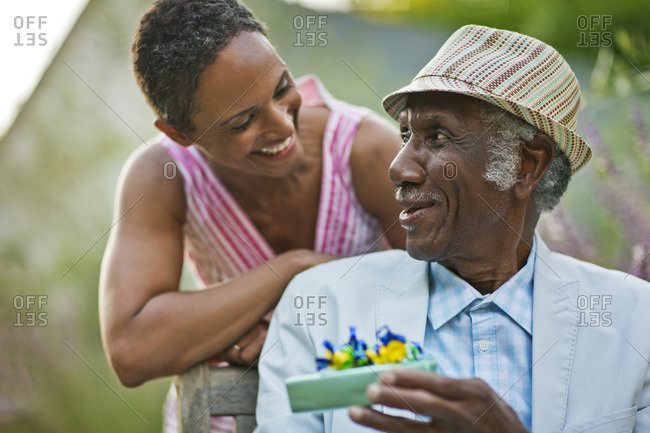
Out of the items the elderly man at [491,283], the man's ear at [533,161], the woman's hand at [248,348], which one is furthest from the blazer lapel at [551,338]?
the woman's hand at [248,348]

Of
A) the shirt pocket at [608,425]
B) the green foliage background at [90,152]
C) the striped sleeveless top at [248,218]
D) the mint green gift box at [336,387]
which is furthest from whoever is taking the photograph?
the green foliage background at [90,152]

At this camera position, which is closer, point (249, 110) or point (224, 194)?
point (249, 110)

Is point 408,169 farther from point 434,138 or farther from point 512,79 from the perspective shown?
point 512,79

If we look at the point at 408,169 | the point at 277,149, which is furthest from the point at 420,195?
the point at 277,149

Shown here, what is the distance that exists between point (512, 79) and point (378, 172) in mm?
493

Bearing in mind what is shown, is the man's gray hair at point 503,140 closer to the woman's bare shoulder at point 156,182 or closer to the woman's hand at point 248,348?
the woman's hand at point 248,348

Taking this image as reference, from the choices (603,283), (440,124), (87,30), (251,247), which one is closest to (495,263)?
(603,283)

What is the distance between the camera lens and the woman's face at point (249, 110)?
1.86 meters

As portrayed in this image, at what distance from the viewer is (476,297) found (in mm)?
1816

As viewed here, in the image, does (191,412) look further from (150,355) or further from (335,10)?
(335,10)

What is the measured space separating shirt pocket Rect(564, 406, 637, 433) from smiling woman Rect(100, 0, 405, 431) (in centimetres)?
71

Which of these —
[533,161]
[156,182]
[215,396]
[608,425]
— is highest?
[533,161]

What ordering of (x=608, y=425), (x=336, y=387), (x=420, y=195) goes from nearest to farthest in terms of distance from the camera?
(x=336, y=387) < (x=608, y=425) < (x=420, y=195)

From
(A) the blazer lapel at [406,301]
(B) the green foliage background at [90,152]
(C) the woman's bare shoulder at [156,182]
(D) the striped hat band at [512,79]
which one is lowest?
(B) the green foliage background at [90,152]
